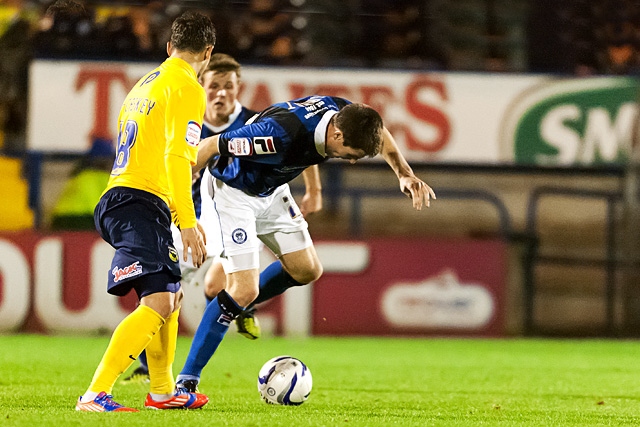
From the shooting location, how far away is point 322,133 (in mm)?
5023

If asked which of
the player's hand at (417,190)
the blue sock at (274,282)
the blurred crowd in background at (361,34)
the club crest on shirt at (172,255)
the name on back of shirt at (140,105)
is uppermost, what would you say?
the blurred crowd in background at (361,34)

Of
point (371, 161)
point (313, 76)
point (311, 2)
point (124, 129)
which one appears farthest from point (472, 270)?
point (124, 129)

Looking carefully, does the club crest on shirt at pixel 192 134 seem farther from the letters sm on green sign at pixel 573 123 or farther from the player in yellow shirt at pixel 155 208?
the letters sm on green sign at pixel 573 123

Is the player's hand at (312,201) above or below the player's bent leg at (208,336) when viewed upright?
above

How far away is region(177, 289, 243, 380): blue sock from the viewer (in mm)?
5273

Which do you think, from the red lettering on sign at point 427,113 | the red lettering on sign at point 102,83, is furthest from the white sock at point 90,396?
the red lettering on sign at point 427,113

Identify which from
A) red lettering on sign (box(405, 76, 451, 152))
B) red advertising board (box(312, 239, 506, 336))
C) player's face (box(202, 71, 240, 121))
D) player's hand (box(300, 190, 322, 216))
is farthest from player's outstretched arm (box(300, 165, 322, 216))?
red lettering on sign (box(405, 76, 451, 152))

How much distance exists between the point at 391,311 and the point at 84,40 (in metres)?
4.46

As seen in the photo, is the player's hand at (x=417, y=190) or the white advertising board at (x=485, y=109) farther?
the white advertising board at (x=485, y=109)

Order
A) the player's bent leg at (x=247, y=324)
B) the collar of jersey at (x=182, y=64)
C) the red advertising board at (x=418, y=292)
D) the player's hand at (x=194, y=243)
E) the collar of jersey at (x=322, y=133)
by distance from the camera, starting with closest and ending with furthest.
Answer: the player's hand at (x=194, y=243), the collar of jersey at (x=182, y=64), the collar of jersey at (x=322, y=133), the player's bent leg at (x=247, y=324), the red advertising board at (x=418, y=292)

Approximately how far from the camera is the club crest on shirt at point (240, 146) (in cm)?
507

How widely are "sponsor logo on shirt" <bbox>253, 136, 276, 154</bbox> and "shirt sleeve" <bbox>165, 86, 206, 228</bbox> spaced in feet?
2.16

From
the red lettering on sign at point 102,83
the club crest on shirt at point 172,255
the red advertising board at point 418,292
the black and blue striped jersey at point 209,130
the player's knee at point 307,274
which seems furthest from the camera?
the red lettering on sign at point 102,83

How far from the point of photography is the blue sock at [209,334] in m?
5.27
